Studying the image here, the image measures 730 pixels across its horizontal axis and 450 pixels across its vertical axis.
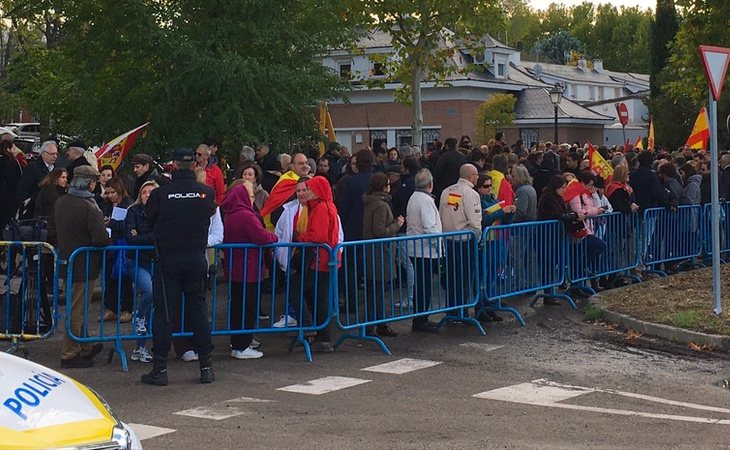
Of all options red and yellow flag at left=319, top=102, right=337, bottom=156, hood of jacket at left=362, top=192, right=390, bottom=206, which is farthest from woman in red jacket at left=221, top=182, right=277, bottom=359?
red and yellow flag at left=319, top=102, right=337, bottom=156

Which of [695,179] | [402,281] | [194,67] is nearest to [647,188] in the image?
[695,179]

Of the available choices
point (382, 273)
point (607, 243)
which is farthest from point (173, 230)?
point (607, 243)

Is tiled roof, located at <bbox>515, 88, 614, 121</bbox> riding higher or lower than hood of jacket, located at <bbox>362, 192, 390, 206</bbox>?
higher

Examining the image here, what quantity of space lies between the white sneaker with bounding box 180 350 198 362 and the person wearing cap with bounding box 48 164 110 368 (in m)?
0.87

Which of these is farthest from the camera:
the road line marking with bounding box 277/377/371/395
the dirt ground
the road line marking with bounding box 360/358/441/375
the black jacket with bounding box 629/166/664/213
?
the black jacket with bounding box 629/166/664/213

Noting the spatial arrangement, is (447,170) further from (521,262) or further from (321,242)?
(321,242)

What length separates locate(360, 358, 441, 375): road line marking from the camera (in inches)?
410

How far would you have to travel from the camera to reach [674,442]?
7.68 m

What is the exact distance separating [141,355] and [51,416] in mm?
5440

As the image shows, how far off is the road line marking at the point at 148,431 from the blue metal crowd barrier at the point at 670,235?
33.0ft

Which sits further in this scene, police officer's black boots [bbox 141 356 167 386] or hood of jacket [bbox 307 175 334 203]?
hood of jacket [bbox 307 175 334 203]

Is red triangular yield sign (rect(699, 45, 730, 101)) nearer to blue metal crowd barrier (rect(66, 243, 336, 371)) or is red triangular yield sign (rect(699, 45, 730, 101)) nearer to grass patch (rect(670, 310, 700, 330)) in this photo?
grass patch (rect(670, 310, 700, 330))

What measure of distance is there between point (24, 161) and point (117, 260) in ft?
25.1

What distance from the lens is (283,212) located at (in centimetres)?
1213
